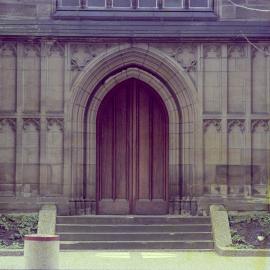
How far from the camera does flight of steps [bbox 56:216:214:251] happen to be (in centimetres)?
2075

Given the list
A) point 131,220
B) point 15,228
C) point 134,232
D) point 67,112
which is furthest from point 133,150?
point 15,228

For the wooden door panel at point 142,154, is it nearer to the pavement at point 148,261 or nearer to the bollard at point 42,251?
the pavement at point 148,261

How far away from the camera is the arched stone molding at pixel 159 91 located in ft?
75.9

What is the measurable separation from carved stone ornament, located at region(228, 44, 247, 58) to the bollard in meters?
10.0

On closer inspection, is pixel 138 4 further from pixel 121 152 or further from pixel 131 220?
pixel 131 220

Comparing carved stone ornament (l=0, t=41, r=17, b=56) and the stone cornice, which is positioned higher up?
the stone cornice

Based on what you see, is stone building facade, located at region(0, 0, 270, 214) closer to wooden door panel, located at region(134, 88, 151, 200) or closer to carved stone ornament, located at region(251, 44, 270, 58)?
carved stone ornament, located at region(251, 44, 270, 58)

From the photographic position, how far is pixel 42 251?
48.6 ft

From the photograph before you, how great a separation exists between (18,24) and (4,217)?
494cm

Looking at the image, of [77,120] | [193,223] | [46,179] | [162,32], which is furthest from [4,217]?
[162,32]

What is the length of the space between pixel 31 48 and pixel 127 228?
17.6 ft

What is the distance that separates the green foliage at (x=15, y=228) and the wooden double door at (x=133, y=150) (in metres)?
2.49

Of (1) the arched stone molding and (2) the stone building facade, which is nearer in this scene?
(2) the stone building facade

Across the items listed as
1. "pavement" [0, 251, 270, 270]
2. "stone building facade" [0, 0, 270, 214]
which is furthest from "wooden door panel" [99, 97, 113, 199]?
"pavement" [0, 251, 270, 270]
